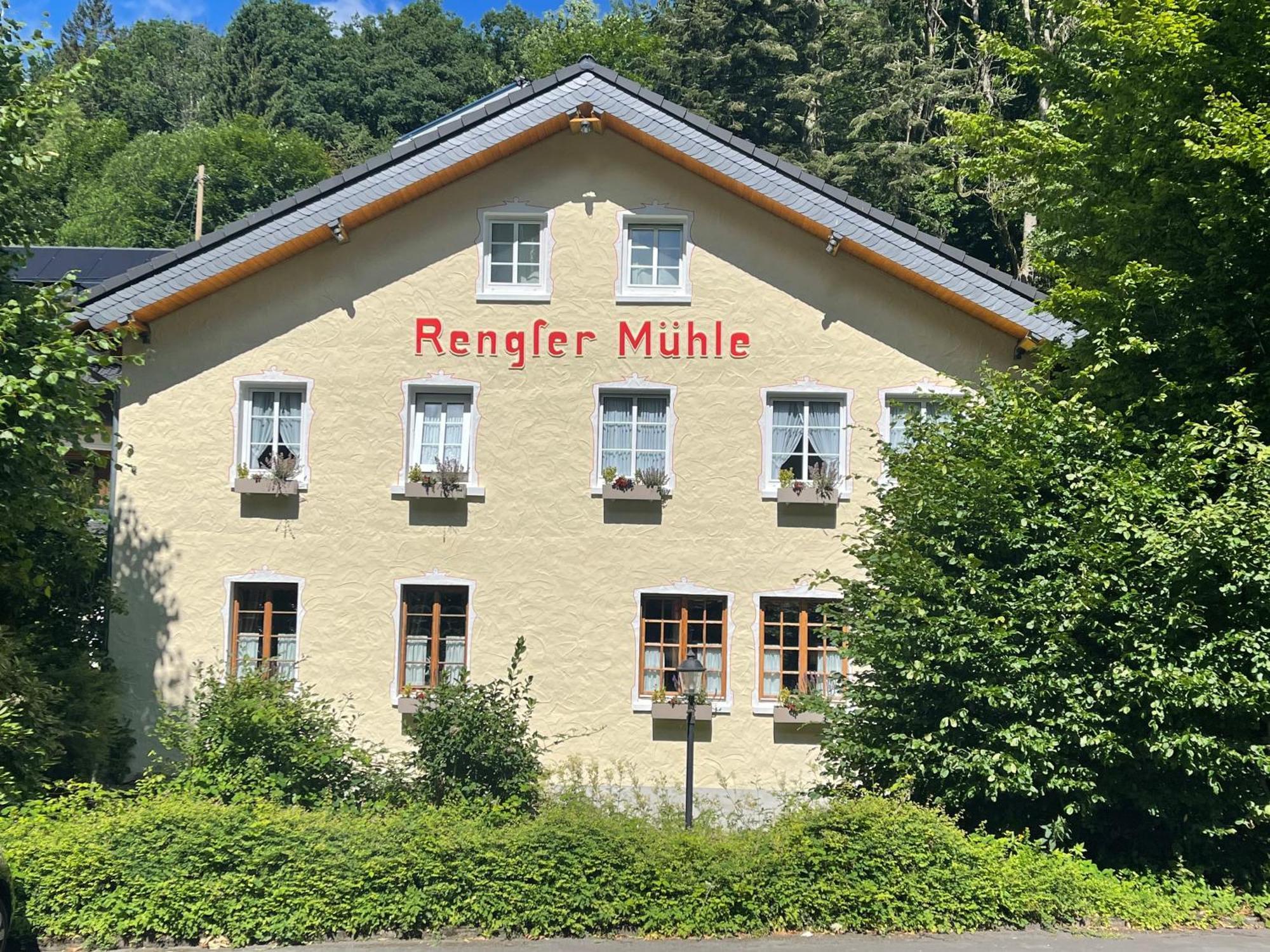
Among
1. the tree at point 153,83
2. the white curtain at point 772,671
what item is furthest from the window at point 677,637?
the tree at point 153,83

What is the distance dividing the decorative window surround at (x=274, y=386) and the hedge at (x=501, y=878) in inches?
262

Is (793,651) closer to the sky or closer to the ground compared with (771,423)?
closer to the ground

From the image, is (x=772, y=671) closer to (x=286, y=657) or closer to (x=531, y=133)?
(x=286, y=657)

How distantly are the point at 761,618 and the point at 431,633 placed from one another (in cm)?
457

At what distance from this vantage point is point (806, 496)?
1655 cm

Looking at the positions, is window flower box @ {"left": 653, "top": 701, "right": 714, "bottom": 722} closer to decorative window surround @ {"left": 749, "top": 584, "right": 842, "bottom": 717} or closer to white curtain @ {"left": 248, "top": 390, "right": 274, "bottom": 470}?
decorative window surround @ {"left": 749, "top": 584, "right": 842, "bottom": 717}

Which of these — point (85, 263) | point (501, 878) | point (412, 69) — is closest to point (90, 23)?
point (412, 69)

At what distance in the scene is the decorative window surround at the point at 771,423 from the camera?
55.0 feet

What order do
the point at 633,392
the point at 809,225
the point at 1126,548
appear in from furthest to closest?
the point at 633,392 → the point at 809,225 → the point at 1126,548

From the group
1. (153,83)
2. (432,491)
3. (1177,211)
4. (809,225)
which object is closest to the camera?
(1177,211)

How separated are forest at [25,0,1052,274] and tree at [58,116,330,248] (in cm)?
10

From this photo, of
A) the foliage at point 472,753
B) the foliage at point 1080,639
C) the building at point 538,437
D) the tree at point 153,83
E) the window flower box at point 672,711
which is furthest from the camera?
the tree at point 153,83

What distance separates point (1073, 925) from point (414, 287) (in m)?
11.4

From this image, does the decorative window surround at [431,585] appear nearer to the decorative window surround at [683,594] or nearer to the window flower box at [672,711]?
the decorative window surround at [683,594]
